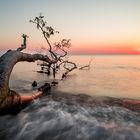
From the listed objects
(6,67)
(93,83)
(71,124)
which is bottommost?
(93,83)

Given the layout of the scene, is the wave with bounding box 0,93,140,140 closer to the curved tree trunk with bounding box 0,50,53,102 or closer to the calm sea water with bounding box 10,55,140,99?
the curved tree trunk with bounding box 0,50,53,102

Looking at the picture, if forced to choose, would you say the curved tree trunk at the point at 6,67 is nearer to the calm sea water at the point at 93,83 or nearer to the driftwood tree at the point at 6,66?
the driftwood tree at the point at 6,66

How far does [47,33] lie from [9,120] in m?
19.1

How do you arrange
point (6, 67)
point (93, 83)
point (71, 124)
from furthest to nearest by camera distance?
point (93, 83) → point (71, 124) → point (6, 67)

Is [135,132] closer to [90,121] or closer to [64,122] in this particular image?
[90,121]

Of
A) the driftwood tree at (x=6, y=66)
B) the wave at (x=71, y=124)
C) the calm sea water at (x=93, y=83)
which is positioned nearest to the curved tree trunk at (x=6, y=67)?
the driftwood tree at (x=6, y=66)

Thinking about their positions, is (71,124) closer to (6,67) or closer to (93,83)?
Result: (6,67)

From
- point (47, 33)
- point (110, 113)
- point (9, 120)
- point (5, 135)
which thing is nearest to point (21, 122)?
point (9, 120)

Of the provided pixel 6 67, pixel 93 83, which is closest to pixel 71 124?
pixel 6 67

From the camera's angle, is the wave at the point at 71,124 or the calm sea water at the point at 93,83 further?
the calm sea water at the point at 93,83

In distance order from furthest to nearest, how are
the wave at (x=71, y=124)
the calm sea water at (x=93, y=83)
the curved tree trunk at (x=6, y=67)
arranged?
the calm sea water at (x=93, y=83) → the wave at (x=71, y=124) → the curved tree trunk at (x=6, y=67)

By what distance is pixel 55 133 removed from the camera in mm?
9930

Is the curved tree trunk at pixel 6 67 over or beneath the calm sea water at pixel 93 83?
over

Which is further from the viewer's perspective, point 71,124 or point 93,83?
point 93,83
